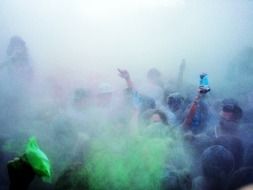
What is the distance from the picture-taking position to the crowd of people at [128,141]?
3.63 meters

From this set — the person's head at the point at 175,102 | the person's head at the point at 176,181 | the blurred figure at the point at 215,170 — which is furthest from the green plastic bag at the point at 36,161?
the person's head at the point at 175,102

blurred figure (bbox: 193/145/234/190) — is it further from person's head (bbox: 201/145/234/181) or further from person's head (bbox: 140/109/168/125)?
person's head (bbox: 140/109/168/125)

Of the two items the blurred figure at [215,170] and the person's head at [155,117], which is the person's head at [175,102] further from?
the blurred figure at [215,170]

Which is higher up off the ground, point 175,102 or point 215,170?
point 175,102

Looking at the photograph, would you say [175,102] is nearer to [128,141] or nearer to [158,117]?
[158,117]

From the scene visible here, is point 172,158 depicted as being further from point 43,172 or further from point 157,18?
point 157,18

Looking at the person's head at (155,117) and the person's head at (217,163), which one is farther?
the person's head at (155,117)

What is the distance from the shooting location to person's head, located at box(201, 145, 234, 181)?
3.90 m

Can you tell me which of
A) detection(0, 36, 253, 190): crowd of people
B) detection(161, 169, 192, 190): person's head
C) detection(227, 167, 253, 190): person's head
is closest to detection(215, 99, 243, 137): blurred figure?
detection(0, 36, 253, 190): crowd of people

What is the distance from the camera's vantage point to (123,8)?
7.79m

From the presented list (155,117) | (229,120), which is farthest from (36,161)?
(229,120)

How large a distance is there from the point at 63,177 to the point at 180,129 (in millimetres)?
1808

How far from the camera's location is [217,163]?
391 centimetres

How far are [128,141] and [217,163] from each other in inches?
44.2
